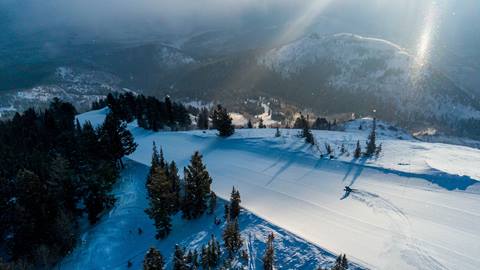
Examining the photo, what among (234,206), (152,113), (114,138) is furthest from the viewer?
(152,113)

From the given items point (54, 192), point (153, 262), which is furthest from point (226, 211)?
point (54, 192)

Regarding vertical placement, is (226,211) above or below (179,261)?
above

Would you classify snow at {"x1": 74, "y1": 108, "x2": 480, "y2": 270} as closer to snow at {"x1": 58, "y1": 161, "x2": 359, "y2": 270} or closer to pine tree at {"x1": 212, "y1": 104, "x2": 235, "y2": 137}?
snow at {"x1": 58, "y1": 161, "x2": 359, "y2": 270}

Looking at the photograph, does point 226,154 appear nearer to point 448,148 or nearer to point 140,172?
point 140,172

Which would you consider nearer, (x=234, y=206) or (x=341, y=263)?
(x=341, y=263)

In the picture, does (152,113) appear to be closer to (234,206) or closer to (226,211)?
(226,211)
